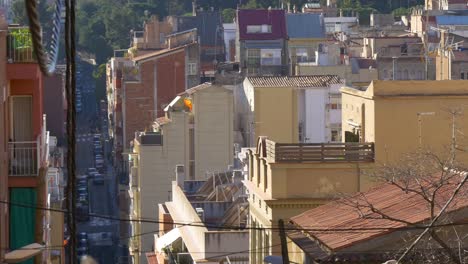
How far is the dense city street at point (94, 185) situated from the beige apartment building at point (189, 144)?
15.2ft

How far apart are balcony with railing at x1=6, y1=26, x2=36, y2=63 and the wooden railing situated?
840 cm

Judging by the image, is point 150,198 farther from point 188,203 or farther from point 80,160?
point 80,160

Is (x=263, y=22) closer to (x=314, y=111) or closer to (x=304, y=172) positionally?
(x=314, y=111)

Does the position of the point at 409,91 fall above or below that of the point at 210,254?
above

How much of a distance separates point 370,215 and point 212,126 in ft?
98.2

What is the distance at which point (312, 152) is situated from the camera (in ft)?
86.2

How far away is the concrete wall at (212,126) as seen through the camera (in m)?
48.5

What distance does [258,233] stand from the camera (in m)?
26.5

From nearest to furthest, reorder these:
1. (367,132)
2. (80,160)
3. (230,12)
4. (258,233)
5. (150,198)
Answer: (258,233)
(367,132)
(150,198)
(80,160)
(230,12)

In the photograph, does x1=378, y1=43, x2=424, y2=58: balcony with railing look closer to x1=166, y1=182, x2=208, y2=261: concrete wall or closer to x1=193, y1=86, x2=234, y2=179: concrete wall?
x1=193, y1=86, x2=234, y2=179: concrete wall

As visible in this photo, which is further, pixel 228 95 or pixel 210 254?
pixel 228 95

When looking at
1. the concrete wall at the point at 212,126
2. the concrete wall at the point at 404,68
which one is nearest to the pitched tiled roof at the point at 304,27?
the concrete wall at the point at 404,68

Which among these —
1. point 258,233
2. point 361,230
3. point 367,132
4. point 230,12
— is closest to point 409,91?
point 367,132

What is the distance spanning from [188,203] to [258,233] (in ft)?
21.5
